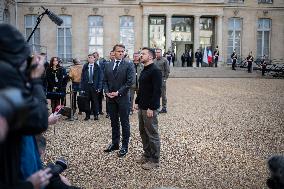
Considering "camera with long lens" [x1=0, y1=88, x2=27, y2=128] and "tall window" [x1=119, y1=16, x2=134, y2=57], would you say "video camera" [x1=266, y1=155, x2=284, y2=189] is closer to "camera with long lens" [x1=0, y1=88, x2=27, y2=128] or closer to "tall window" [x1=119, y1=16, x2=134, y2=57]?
"camera with long lens" [x1=0, y1=88, x2=27, y2=128]

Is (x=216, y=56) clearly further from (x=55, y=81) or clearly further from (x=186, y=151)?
(x=186, y=151)

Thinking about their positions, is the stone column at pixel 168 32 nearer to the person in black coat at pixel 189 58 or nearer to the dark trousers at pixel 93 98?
the person in black coat at pixel 189 58

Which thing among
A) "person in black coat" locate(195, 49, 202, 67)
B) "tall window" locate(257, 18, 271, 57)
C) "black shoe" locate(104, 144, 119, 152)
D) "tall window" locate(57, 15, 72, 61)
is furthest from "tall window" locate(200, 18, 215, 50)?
"black shoe" locate(104, 144, 119, 152)

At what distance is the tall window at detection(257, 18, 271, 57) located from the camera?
40750 millimetres

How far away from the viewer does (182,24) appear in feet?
134

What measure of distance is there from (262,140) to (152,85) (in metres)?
3.07

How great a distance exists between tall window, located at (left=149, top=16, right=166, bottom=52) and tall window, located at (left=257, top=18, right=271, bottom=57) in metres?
9.53

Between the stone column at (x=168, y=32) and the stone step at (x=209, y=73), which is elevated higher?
the stone column at (x=168, y=32)

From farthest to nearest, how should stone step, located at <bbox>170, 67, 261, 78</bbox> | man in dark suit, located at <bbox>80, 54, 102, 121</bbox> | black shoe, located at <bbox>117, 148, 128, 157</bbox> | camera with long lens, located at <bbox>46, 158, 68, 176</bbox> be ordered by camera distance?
stone step, located at <bbox>170, 67, 261, 78</bbox>, man in dark suit, located at <bbox>80, 54, 102, 121</bbox>, black shoe, located at <bbox>117, 148, 128, 157</bbox>, camera with long lens, located at <bbox>46, 158, 68, 176</bbox>

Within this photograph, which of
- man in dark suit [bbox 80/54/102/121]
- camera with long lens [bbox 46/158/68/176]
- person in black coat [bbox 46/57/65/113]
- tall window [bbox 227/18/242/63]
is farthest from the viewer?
tall window [bbox 227/18/242/63]

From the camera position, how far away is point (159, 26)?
4044 cm

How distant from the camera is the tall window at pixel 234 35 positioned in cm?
4038

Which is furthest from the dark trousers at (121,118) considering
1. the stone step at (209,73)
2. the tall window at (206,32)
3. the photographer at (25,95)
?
the tall window at (206,32)

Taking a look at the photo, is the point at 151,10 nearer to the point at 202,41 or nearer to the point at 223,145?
the point at 202,41
